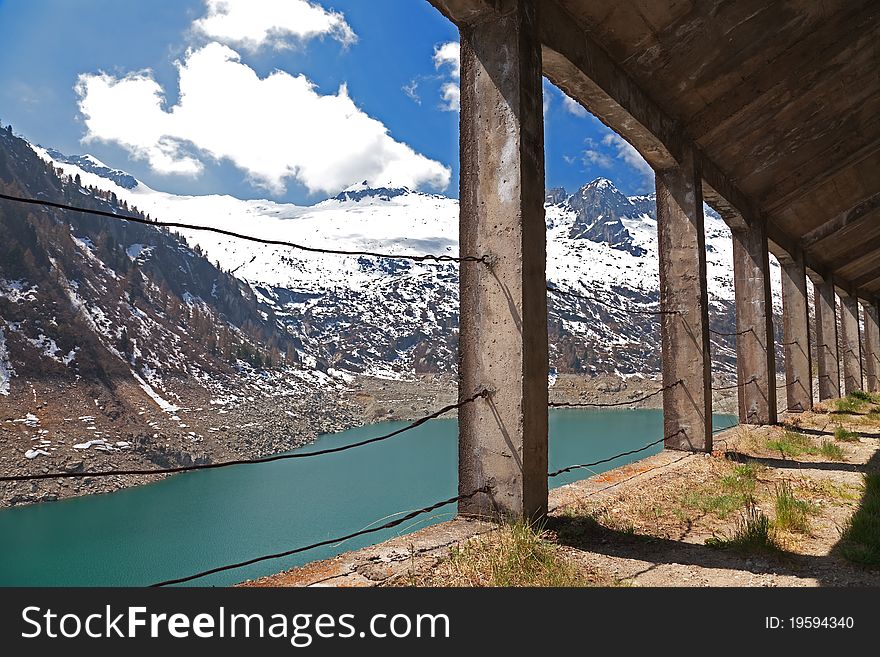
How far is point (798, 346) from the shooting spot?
11719mm

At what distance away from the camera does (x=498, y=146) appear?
3.47 metres

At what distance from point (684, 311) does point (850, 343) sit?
1510cm

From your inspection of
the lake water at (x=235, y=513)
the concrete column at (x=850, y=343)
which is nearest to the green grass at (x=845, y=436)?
the concrete column at (x=850, y=343)

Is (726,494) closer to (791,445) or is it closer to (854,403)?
(791,445)

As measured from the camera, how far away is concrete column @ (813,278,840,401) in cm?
1446

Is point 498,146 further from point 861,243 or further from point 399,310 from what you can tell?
point 399,310

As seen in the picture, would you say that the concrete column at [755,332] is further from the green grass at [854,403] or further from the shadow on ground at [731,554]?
the shadow on ground at [731,554]

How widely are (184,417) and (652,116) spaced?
7131 cm

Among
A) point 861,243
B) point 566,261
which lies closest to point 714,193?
point 861,243

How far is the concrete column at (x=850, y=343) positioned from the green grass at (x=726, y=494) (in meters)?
15.2

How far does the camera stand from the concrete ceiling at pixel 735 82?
4469mm

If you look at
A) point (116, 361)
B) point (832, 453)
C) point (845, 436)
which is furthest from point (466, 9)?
point (116, 361)

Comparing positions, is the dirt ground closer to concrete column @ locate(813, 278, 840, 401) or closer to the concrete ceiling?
the concrete ceiling

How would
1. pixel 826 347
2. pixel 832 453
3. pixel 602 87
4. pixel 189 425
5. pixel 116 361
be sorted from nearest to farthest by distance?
pixel 602 87, pixel 832 453, pixel 826 347, pixel 189 425, pixel 116 361
